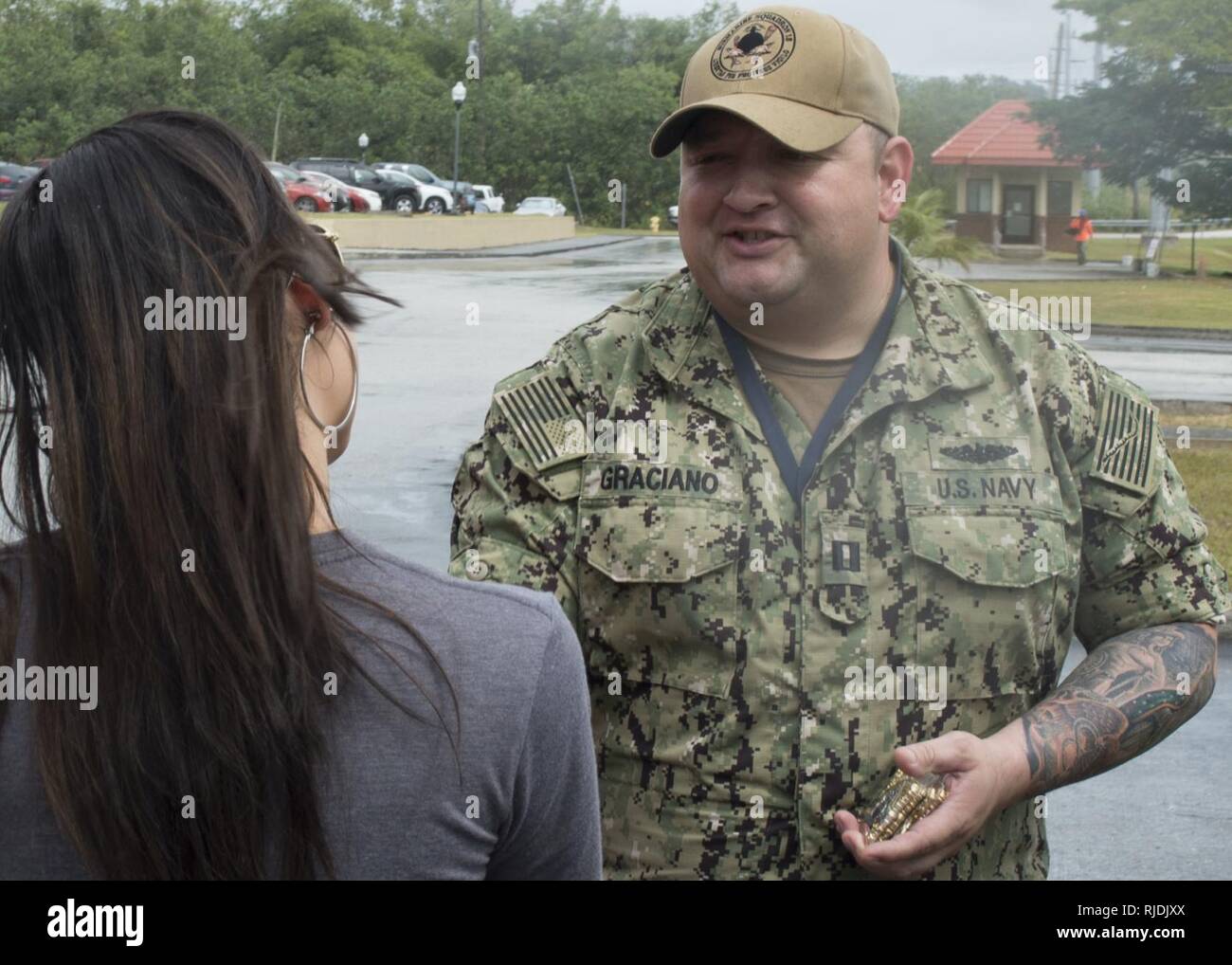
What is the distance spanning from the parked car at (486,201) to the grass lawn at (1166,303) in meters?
25.4

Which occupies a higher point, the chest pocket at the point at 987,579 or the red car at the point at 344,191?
the red car at the point at 344,191

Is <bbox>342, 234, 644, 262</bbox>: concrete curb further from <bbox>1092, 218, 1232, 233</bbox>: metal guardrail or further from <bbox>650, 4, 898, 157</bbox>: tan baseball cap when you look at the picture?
<bbox>650, 4, 898, 157</bbox>: tan baseball cap

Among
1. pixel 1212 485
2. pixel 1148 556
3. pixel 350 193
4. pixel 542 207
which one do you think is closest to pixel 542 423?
pixel 1148 556

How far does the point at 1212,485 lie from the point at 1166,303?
945 centimetres

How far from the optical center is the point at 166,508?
4.06 feet

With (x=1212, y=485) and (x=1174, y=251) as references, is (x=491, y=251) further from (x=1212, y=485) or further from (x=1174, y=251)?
(x=1212, y=485)

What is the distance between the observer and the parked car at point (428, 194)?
4031 centimetres

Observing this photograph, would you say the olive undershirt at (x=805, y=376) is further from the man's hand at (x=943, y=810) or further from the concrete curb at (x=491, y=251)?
the concrete curb at (x=491, y=251)

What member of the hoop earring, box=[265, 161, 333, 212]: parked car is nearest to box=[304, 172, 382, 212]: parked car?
box=[265, 161, 333, 212]: parked car

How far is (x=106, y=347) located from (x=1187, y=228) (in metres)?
17.6

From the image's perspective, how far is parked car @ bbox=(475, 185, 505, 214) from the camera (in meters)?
42.9

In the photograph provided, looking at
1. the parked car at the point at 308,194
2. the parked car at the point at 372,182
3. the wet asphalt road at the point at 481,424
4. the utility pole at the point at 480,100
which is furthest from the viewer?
the utility pole at the point at 480,100

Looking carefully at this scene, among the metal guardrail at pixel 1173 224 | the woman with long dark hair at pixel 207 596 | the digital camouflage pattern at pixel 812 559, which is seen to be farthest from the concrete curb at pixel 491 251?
the woman with long dark hair at pixel 207 596

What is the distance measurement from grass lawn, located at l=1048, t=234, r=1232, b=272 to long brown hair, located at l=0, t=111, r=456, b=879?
16.1 metres
